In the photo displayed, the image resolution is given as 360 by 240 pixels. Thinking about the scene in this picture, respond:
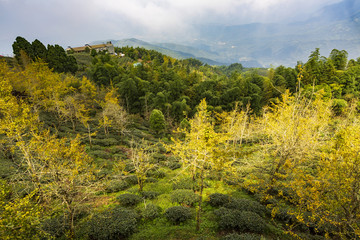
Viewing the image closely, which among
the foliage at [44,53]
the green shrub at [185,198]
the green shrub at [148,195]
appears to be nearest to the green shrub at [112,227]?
the green shrub at [148,195]

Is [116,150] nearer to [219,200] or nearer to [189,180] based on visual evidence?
[189,180]

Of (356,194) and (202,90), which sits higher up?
(202,90)

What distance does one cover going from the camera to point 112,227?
9320 millimetres

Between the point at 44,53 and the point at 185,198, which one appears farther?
the point at 44,53

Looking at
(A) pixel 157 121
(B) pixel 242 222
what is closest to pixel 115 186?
(B) pixel 242 222

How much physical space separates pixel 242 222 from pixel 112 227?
307 inches

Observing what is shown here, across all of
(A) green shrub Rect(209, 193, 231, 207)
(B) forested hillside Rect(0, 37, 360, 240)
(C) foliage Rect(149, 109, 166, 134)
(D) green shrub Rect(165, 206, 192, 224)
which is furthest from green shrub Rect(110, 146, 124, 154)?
(A) green shrub Rect(209, 193, 231, 207)

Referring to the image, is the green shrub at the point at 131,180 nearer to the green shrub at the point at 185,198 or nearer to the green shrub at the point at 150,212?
the green shrub at the point at 185,198

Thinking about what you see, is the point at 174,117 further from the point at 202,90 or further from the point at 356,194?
the point at 356,194

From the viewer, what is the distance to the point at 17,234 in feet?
15.5

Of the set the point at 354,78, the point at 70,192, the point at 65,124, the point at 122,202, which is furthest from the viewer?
the point at 354,78

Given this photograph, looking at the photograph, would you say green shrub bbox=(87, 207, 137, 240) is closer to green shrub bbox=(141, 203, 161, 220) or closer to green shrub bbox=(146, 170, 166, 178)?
green shrub bbox=(141, 203, 161, 220)

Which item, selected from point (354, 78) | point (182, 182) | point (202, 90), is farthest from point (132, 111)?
point (354, 78)

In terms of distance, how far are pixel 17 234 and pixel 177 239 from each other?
23.8 ft
